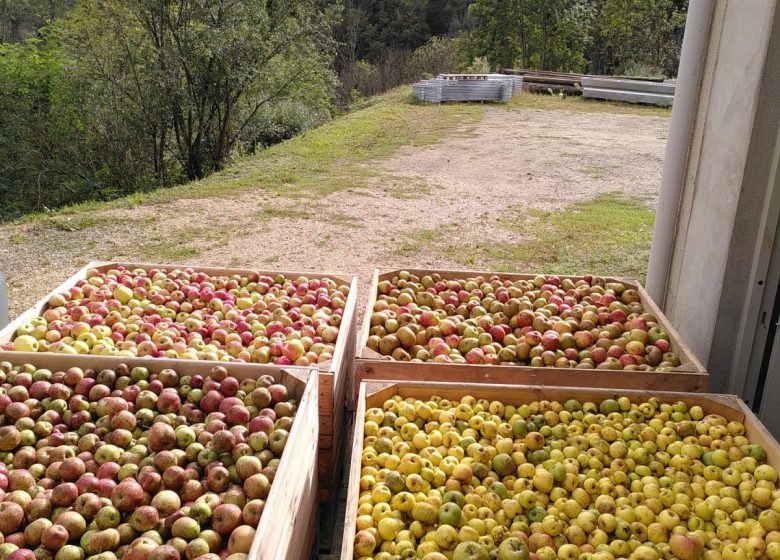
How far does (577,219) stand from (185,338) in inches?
289

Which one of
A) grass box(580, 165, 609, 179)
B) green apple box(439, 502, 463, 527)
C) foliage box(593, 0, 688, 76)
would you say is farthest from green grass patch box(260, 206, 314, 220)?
foliage box(593, 0, 688, 76)

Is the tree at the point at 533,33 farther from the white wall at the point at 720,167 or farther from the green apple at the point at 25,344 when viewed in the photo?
the green apple at the point at 25,344

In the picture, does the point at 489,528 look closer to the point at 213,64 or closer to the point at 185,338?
the point at 185,338

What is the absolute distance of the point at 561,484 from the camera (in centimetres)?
298

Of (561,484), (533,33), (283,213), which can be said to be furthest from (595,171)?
(533,33)

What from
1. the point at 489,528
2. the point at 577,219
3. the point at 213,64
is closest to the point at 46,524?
the point at 489,528

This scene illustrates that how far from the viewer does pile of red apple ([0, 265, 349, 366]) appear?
3789mm

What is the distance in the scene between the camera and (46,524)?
96.3 inches

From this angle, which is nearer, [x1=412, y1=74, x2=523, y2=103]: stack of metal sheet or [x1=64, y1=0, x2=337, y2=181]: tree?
[x1=64, y1=0, x2=337, y2=181]: tree

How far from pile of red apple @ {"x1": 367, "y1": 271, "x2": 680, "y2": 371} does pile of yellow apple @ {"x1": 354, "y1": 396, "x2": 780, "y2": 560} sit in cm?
58

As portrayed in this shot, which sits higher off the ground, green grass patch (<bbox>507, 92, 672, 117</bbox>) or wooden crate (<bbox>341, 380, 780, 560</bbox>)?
green grass patch (<bbox>507, 92, 672, 117</bbox>)

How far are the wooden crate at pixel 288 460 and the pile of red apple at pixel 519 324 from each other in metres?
0.83

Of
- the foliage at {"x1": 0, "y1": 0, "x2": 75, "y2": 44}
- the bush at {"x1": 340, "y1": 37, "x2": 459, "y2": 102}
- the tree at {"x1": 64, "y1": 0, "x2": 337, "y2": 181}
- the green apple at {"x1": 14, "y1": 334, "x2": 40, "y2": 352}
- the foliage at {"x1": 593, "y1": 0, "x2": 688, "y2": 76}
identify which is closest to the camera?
the green apple at {"x1": 14, "y1": 334, "x2": 40, "y2": 352}

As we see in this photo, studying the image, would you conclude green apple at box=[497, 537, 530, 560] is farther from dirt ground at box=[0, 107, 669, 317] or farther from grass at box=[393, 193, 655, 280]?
grass at box=[393, 193, 655, 280]
